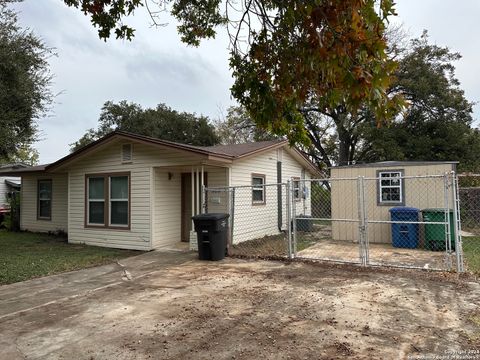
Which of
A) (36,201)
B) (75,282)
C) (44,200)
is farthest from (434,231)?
(36,201)

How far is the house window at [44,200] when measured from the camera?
1569cm

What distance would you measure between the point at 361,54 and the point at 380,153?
22.9 m

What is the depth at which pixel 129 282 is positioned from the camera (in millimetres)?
7145

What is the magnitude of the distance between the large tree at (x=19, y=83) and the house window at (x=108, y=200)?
249 cm

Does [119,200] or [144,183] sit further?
[119,200]

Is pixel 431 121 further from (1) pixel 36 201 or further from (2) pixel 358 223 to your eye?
(1) pixel 36 201

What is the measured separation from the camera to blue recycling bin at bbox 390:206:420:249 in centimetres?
1043

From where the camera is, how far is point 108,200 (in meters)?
11.7

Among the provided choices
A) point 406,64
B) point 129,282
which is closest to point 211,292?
point 129,282

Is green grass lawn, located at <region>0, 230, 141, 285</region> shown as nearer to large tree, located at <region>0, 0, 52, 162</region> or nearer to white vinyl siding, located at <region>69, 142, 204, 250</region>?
white vinyl siding, located at <region>69, 142, 204, 250</region>

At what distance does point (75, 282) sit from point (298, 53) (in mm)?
5962

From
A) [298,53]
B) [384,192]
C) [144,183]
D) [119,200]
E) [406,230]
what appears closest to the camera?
[298,53]

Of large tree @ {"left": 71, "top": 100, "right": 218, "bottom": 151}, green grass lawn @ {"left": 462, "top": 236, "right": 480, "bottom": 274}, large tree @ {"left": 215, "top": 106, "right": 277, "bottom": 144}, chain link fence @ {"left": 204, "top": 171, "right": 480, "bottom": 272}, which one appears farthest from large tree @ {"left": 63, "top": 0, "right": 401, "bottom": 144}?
large tree @ {"left": 71, "top": 100, "right": 218, "bottom": 151}

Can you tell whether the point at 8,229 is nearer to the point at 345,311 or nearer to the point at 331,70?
the point at 345,311
